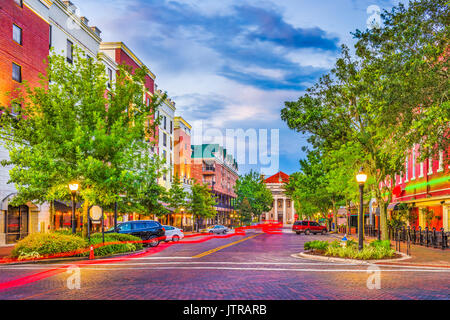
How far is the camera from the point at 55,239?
69.4 feet

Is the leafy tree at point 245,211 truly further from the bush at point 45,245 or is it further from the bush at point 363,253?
the bush at point 45,245

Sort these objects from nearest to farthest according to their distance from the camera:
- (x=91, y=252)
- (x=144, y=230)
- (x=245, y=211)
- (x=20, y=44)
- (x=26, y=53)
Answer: (x=91, y=252), (x=20, y=44), (x=144, y=230), (x=26, y=53), (x=245, y=211)

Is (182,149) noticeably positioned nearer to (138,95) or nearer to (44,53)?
(44,53)

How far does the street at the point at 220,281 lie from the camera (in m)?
10.9

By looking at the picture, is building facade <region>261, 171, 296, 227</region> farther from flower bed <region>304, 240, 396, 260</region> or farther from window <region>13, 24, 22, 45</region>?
flower bed <region>304, 240, 396, 260</region>

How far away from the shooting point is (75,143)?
73.3 ft

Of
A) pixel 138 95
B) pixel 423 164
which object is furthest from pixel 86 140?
pixel 423 164

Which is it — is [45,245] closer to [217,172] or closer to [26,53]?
[26,53]

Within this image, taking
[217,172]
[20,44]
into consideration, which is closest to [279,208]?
[217,172]

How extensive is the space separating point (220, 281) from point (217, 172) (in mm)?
83620

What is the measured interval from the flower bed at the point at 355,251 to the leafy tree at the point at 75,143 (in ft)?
34.7

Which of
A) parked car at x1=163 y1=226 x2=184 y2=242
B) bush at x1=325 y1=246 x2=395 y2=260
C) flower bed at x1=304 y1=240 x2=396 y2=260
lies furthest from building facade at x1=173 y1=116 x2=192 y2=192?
bush at x1=325 y1=246 x2=395 y2=260
